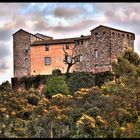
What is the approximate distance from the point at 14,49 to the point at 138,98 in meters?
20.3

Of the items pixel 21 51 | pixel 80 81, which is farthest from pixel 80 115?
pixel 21 51

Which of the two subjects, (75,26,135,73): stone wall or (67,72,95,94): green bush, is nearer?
(67,72,95,94): green bush

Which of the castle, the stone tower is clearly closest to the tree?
the castle

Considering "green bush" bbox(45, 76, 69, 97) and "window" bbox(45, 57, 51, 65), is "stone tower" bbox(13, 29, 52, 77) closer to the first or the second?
"window" bbox(45, 57, 51, 65)

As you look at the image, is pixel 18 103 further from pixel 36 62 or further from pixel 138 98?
pixel 36 62

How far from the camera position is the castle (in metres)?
31.6

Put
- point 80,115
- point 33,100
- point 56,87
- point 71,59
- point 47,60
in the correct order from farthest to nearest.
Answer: point 47,60 → point 71,59 → point 56,87 → point 33,100 → point 80,115

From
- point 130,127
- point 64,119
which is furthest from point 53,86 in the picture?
point 130,127

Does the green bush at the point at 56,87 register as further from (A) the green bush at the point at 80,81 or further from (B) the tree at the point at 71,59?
(B) the tree at the point at 71,59

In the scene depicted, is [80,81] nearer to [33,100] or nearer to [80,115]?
[33,100]

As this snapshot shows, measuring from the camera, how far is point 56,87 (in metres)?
27.1

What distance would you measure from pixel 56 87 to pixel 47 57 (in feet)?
24.4

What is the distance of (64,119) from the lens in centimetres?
1493

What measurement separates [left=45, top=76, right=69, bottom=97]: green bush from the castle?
4007 mm
